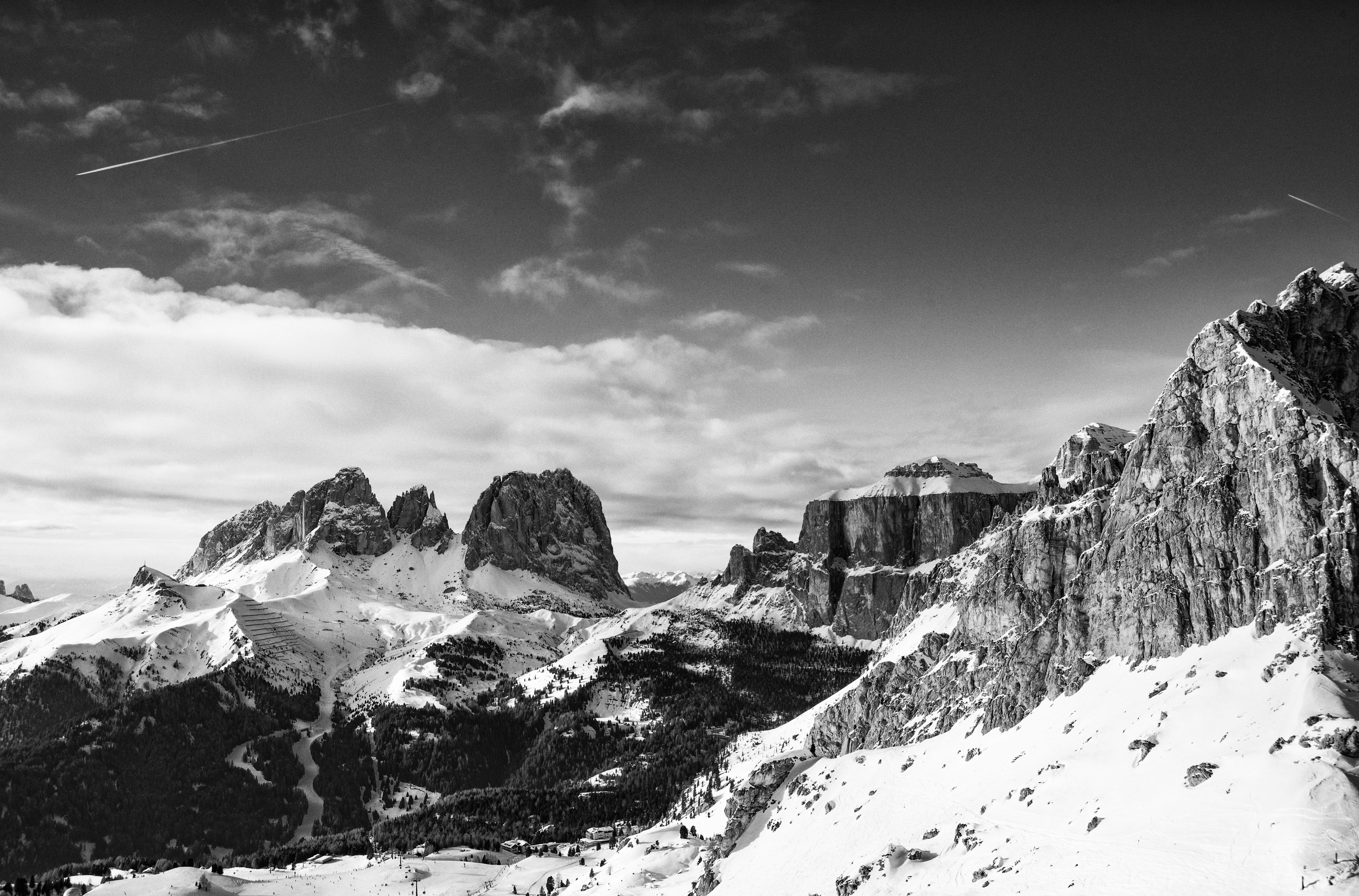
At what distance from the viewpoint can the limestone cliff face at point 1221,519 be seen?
406 feet

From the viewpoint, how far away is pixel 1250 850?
3519 inches

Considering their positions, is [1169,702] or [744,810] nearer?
[1169,702]

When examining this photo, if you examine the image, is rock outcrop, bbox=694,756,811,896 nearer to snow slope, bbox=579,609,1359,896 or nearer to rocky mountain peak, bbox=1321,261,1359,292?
snow slope, bbox=579,609,1359,896

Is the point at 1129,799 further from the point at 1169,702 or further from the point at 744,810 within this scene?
the point at 744,810

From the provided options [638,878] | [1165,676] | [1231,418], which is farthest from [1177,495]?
[638,878]

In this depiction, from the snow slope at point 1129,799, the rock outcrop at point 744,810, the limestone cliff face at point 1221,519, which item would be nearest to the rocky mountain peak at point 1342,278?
the limestone cliff face at point 1221,519

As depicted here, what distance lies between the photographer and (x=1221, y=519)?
449 ft

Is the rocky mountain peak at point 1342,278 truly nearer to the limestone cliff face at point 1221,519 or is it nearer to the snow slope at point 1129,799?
the limestone cliff face at point 1221,519

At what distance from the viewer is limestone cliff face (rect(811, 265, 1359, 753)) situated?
123688 millimetres

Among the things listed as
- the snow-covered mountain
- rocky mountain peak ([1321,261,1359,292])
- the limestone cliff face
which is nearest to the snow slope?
the snow-covered mountain

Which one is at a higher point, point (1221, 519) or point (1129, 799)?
point (1221, 519)

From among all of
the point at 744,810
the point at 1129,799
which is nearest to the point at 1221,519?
the point at 1129,799

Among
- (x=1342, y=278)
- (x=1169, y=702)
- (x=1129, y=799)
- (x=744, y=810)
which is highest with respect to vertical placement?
(x=1342, y=278)

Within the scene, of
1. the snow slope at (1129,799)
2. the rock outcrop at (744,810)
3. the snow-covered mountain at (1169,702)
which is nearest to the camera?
the snow slope at (1129,799)
